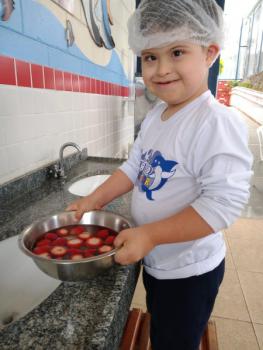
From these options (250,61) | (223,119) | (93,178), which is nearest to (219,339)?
(93,178)

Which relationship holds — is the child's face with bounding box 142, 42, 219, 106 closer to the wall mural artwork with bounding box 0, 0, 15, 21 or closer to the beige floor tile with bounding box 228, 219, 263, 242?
the wall mural artwork with bounding box 0, 0, 15, 21

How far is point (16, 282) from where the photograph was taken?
33.6 inches

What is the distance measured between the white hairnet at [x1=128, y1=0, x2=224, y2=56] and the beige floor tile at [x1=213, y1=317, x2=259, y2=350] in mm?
1537

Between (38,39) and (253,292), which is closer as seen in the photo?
(38,39)

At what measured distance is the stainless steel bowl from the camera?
54cm

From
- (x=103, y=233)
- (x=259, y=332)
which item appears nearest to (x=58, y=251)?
(x=103, y=233)

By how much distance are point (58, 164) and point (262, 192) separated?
313 cm

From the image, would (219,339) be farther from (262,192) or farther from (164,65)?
(262,192)

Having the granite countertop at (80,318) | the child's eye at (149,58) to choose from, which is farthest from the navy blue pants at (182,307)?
the child's eye at (149,58)

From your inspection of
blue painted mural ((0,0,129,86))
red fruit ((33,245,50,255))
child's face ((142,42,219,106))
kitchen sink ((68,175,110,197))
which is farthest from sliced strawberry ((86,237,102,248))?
blue painted mural ((0,0,129,86))

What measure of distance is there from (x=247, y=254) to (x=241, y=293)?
50cm

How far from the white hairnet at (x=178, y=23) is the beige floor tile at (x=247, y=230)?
215cm

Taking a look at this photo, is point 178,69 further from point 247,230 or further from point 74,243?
point 247,230

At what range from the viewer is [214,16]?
774 millimetres
